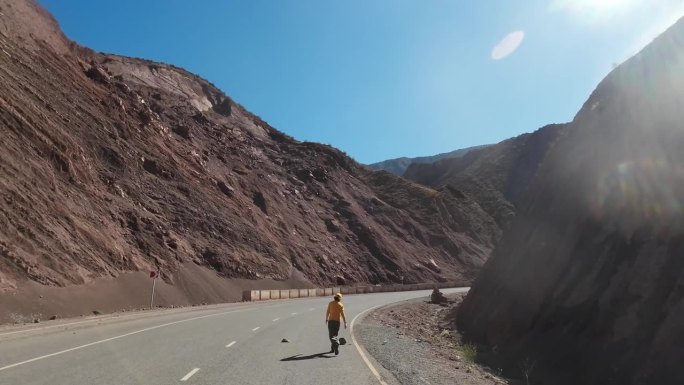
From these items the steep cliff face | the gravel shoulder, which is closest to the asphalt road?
the gravel shoulder

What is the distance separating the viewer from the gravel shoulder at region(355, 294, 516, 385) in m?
11.5

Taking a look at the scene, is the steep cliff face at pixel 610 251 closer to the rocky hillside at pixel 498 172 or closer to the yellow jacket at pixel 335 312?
the yellow jacket at pixel 335 312

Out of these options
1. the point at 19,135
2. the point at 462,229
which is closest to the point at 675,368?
the point at 19,135

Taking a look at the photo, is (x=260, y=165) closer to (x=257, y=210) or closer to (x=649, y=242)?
(x=257, y=210)

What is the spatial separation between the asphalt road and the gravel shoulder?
71 cm

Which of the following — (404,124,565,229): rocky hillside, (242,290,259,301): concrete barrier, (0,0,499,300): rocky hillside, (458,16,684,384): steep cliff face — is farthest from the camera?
(404,124,565,229): rocky hillside

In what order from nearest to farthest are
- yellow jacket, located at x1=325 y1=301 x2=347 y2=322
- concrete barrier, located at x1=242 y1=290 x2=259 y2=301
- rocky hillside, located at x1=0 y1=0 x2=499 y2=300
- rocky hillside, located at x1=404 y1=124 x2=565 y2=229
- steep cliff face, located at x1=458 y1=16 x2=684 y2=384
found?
steep cliff face, located at x1=458 y1=16 x2=684 y2=384 → yellow jacket, located at x1=325 y1=301 x2=347 y2=322 → rocky hillside, located at x1=0 y1=0 x2=499 y2=300 → concrete barrier, located at x1=242 y1=290 x2=259 y2=301 → rocky hillside, located at x1=404 y1=124 x2=565 y2=229

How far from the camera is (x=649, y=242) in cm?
1201

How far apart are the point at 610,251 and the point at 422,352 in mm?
5677

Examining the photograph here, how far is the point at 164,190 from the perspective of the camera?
47.0m

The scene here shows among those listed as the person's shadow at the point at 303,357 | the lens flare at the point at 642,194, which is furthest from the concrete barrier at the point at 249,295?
the lens flare at the point at 642,194

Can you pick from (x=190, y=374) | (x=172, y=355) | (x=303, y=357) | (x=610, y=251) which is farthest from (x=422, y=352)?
(x=190, y=374)

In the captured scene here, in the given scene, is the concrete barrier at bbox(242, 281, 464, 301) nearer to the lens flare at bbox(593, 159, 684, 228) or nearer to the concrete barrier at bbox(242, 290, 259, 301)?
the concrete barrier at bbox(242, 290, 259, 301)

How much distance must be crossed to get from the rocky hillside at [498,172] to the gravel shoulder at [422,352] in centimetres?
8893
